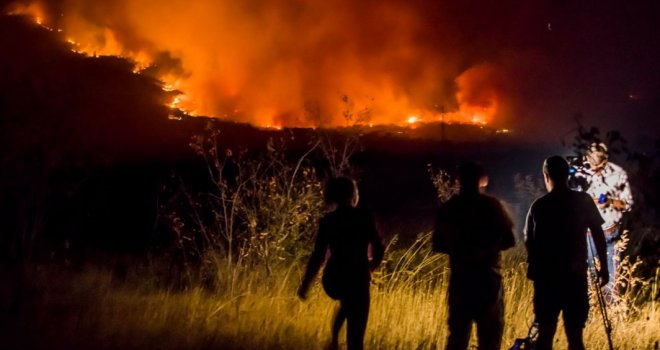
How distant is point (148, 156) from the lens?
2525 centimetres

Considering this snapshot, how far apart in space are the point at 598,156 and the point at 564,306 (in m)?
1.49

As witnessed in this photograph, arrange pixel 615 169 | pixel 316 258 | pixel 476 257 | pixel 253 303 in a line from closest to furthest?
pixel 476 257 < pixel 316 258 < pixel 615 169 < pixel 253 303

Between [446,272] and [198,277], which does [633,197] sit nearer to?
[446,272]

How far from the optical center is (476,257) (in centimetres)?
511

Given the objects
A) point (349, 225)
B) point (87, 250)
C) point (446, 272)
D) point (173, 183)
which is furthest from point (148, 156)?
point (349, 225)

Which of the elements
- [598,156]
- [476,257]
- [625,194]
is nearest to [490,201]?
[476,257]

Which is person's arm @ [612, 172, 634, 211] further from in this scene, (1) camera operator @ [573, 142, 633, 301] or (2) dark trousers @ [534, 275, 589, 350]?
(2) dark trousers @ [534, 275, 589, 350]

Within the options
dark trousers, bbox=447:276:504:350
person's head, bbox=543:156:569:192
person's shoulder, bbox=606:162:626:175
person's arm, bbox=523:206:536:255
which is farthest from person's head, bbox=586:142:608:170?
dark trousers, bbox=447:276:504:350

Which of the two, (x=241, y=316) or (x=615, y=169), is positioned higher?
(x=615, y=169)

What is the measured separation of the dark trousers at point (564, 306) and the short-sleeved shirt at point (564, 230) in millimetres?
71

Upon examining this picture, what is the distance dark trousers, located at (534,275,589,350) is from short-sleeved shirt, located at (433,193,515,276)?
1.72 feet

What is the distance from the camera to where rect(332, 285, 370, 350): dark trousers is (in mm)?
5285

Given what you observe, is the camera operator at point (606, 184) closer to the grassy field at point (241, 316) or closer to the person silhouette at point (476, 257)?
the grassy field at point (241, 316)

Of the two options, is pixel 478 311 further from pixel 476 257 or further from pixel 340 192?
pixel 340 192
